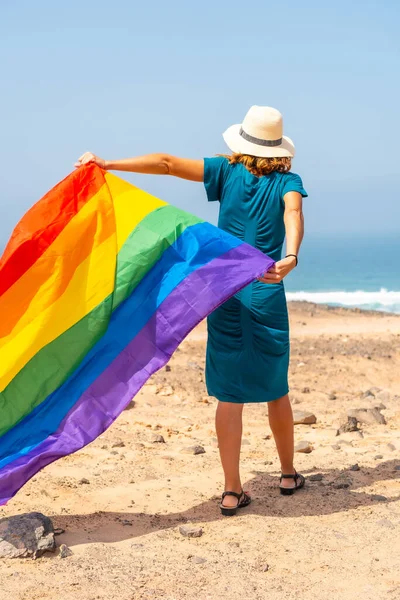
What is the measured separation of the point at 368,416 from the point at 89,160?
12.2 ft

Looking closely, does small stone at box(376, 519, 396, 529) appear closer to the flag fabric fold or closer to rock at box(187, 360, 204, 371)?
the flag fabric fold

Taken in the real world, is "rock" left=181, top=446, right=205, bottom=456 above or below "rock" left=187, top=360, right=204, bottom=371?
below

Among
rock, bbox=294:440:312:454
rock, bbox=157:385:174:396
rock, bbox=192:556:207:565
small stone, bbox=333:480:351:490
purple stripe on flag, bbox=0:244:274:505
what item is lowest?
rock, bbox=192:556:207:565

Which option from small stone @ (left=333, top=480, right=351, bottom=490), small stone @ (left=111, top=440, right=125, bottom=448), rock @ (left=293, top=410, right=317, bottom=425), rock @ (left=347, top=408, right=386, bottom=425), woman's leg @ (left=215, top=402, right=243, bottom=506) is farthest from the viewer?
rock @ (left=293, top=410, right=317, bottom=425)

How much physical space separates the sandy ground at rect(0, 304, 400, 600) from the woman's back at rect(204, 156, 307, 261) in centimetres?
153

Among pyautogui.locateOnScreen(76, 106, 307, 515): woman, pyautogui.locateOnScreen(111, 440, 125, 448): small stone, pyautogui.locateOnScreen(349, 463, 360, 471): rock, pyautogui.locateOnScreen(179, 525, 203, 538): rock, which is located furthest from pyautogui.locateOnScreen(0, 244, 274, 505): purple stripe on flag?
pyautogui.locateOnScreen(111, 440, 125, 448): small stone

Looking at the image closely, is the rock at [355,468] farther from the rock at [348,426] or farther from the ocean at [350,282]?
the ocean at [350,282]

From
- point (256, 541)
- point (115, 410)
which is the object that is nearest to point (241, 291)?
point (115, 410)

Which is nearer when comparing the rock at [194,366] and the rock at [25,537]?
the rock at [25,537]

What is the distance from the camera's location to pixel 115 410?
14.1ft

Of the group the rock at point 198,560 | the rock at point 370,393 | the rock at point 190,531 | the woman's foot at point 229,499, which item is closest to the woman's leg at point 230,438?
the woman's foot at point 229,499

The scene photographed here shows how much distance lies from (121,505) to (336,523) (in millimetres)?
1268

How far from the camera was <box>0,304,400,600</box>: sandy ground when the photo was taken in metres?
3.72

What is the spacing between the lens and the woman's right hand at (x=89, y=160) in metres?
4.62
